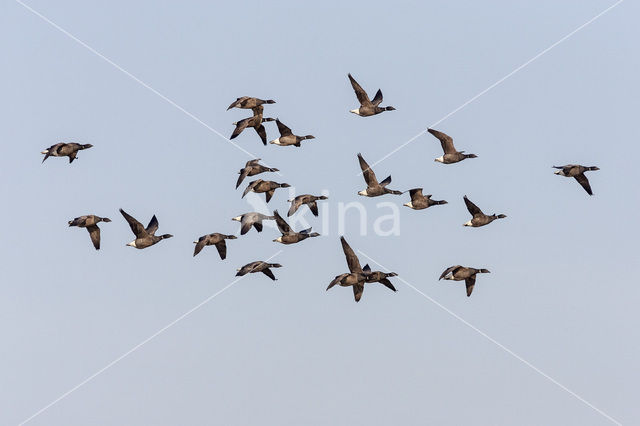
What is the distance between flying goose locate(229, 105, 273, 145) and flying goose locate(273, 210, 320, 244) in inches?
229

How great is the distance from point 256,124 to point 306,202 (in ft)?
20.0

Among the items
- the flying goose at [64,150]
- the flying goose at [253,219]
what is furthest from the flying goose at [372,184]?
the flying goose at [64,150]

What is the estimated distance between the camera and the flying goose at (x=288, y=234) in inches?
2955

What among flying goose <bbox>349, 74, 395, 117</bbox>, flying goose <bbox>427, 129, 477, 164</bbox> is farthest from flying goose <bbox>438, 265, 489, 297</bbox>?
flying goose <bbox>349, 74, 395, 117</bbox>

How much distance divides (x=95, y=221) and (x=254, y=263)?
32.1ft

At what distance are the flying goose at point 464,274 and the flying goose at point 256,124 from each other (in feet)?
45.8

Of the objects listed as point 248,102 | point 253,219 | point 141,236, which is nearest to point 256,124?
point 248,102

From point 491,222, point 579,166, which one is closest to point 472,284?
point 491,222

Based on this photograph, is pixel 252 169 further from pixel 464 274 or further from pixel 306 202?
pixel 464 274

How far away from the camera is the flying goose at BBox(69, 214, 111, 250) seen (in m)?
77.2

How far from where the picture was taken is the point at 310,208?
7744 centimetres

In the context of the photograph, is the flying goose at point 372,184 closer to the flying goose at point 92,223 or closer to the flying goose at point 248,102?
the flying goose at point 248,102

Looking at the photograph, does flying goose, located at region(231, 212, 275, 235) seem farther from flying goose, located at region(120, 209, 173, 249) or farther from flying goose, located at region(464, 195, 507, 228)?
flying goose, located at region(464, 195, 507, 228)

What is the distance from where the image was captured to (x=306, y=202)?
7644cm
